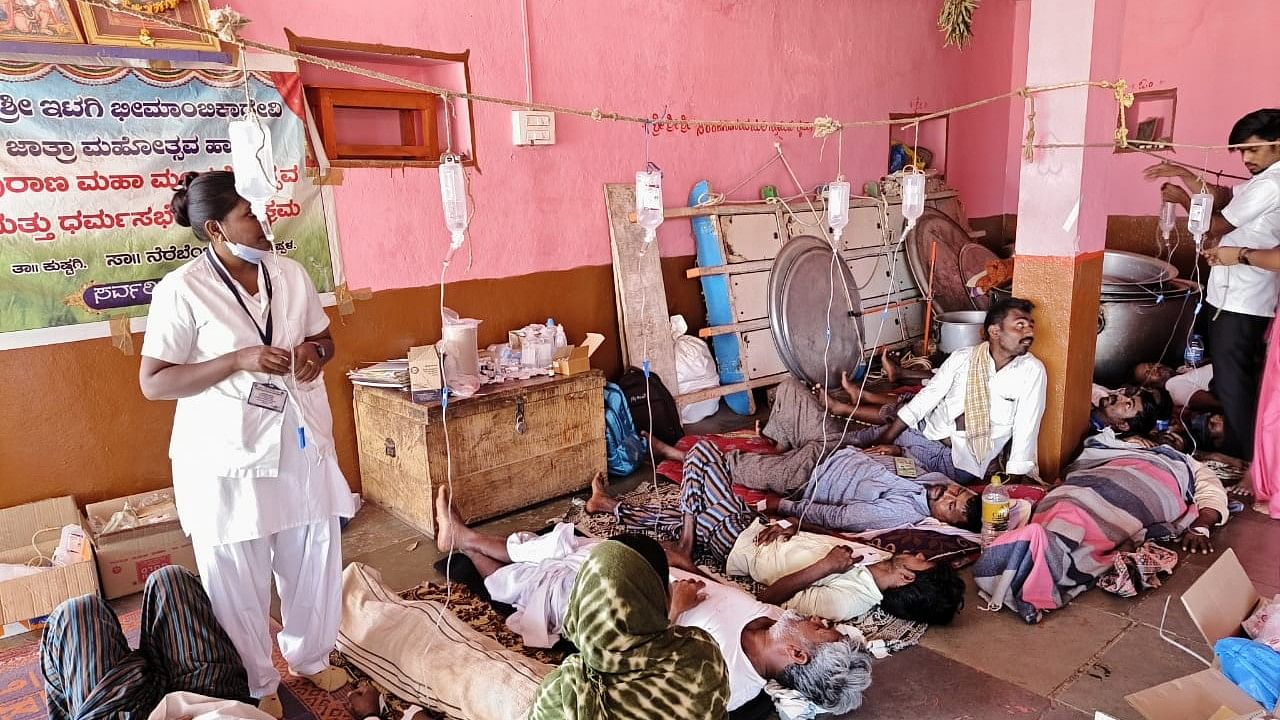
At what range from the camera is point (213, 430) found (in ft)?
7.50

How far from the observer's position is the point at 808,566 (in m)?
3.04

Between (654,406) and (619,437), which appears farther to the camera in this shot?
(654,406)

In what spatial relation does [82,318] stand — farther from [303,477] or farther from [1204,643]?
[1204,643]

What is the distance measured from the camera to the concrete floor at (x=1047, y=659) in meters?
2.52

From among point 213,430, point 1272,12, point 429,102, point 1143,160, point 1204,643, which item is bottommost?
point 1204,643

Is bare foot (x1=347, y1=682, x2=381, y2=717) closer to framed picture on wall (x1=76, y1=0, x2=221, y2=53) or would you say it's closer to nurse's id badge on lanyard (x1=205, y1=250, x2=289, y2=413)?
nurse's id badge on lanyard (x1=205, y1=250, x2=289, y2=413)

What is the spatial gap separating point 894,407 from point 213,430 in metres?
3.64

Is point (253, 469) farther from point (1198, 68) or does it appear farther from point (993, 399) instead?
point (1198, 68)

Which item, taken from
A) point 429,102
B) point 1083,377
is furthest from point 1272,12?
point 429,102

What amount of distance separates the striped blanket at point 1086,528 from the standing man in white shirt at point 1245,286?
1.06m

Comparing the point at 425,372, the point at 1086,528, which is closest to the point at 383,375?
the point at 425,372

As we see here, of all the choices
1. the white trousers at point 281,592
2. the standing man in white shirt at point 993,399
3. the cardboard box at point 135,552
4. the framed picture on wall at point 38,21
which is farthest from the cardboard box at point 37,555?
the standing man in white shirt at point 993,399

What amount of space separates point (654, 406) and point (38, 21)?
138 inches

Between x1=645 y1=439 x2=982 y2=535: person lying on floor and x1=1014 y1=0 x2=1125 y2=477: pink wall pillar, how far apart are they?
86 cm
